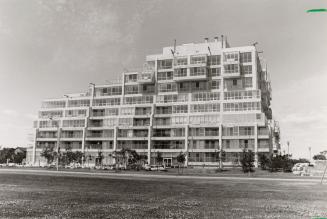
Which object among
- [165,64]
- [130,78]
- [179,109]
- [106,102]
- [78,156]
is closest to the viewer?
[78,156]

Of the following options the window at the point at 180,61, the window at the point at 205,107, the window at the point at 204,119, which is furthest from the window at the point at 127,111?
the window at the point at 204,119

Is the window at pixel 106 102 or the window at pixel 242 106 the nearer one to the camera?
the window at pixel 242 106

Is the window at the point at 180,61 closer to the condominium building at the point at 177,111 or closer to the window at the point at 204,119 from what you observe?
the condominium building at the point at 177,111

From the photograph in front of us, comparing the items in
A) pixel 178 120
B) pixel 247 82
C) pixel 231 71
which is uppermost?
pixel 231 71

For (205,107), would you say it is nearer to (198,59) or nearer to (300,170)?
(198,59)

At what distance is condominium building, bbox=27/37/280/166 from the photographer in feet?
330

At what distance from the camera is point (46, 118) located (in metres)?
129

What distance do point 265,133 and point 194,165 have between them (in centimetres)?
2080

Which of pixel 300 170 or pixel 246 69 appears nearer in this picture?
pixel 300 170

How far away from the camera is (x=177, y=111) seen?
362ft

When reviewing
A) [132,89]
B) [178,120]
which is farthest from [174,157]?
[132,89]

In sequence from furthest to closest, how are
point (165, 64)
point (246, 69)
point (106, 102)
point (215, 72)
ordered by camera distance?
point (106, 102) < point (165, 64) < point (215, 72) < point (246, 69)

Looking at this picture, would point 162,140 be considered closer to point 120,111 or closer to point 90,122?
point 120,111

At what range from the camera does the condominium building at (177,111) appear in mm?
100500
